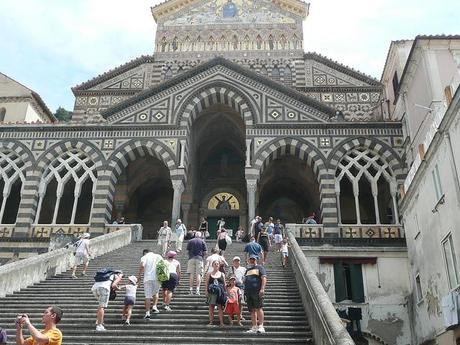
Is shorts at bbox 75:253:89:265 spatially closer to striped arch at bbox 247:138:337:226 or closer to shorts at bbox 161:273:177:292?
shorts at bbox 161:273:177:292

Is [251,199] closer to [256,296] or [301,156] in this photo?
[301,156]

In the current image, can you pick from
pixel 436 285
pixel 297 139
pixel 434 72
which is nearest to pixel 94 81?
pixel 297 139

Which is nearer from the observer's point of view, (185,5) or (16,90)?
(16,90)

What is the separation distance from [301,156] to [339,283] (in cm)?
845

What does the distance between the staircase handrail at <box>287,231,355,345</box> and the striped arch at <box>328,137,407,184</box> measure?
13421 mm

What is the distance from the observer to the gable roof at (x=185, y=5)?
129ft

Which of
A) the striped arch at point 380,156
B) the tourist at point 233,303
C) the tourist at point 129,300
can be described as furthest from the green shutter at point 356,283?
the tourist at point 129,300

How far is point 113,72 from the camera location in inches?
1481

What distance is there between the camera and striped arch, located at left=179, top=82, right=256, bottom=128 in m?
28.1

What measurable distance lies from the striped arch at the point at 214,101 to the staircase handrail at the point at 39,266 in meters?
10.3

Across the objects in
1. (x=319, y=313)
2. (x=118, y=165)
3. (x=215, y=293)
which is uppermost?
(x=118, y=165)

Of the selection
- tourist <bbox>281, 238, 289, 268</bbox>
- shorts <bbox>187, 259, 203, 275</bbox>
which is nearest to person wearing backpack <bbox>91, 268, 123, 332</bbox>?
shorts <bbox>187, 259, 203, 275</bbox>

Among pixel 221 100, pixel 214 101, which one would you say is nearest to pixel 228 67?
pixel 221 100

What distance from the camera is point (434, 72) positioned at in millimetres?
21672
